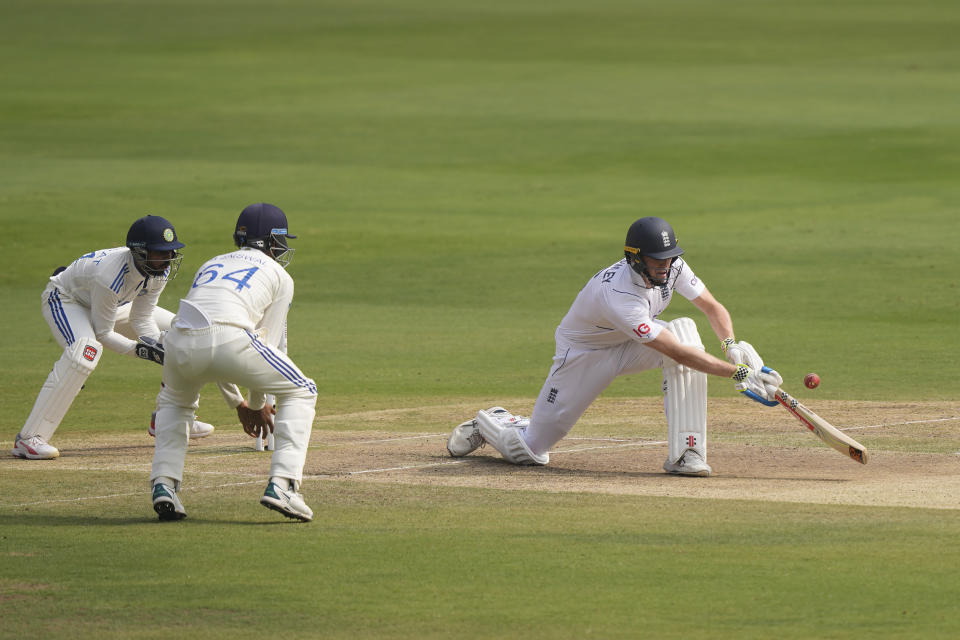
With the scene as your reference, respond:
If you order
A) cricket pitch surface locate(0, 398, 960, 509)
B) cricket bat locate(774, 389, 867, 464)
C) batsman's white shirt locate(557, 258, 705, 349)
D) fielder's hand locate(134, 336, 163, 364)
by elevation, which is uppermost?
batsman's white shirt locate(557, 258, 705, 349)

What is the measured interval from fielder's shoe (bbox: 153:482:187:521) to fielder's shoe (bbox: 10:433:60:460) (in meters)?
2.94

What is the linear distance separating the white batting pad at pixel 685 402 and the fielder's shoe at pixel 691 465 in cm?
3

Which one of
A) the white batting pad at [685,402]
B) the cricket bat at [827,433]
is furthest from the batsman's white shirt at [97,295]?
the cricket bat at [827,433]

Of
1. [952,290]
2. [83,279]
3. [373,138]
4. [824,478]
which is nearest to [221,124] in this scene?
[373,138]

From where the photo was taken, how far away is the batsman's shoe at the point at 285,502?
29.2ft

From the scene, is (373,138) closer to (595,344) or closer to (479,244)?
(479,244)

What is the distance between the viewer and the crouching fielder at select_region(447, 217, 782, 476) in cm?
1052

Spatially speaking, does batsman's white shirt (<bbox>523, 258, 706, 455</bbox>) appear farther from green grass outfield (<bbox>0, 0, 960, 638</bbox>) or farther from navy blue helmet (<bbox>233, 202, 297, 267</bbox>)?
navy blue helmet (<bbox>233, 202, 297, 267</bbox>)

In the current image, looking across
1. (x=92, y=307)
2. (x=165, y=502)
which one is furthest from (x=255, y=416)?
(x=92, y=307)

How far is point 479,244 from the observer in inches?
1075

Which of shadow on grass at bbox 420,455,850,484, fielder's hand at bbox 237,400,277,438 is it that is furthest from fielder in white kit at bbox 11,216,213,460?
shadow on grass at bbox 420,455,850,484

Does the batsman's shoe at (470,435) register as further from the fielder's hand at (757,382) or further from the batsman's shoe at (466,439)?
the fielder's hand at (757,382)

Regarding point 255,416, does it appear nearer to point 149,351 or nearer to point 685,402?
point 149,351

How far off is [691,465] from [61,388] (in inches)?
195
